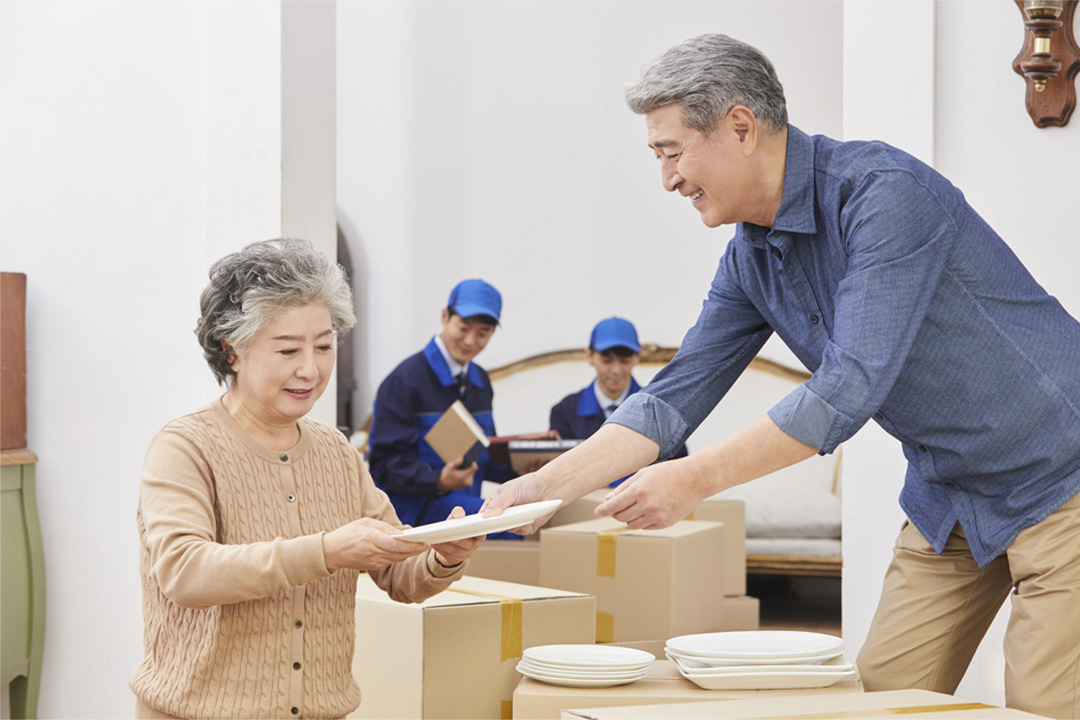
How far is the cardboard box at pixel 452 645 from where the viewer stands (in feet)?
5.65

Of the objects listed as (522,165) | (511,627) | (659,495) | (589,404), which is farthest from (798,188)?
(522,165)

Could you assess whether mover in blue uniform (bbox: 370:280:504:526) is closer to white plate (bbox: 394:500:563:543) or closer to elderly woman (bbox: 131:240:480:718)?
elderly woman (bbox: 131:240:480:718)

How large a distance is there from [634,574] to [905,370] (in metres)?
1.18

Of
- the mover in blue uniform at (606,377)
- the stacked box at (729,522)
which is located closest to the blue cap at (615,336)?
the mover in blue uniform at (606,377)

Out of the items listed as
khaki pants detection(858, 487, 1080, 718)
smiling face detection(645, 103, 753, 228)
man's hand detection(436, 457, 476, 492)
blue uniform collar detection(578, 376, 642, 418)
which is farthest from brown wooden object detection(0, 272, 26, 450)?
blue uniform collar detection(578, 376, 642, 418)

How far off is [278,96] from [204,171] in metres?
0.27

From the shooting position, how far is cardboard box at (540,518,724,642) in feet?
7.99

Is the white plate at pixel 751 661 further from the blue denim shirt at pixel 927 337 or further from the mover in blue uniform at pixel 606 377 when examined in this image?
the mover in blue uniform at pixel 606 377

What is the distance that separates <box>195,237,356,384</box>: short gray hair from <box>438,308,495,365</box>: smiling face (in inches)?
72.6

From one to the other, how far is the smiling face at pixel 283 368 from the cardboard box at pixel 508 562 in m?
1.38

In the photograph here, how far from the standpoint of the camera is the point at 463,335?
137 inches

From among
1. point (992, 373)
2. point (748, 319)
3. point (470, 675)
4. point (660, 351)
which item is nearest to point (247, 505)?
point (470, 675)

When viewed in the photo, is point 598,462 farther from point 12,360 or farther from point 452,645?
point 12,360

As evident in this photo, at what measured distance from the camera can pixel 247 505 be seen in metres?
1.52
